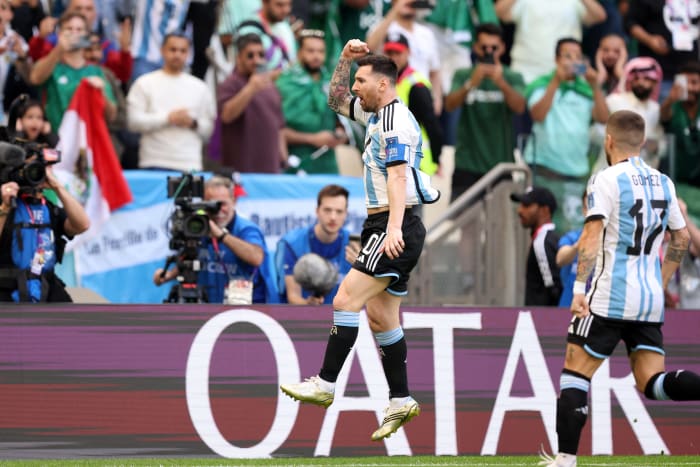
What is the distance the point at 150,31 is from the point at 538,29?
4.41m

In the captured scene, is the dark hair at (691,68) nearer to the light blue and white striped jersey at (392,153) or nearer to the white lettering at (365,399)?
the white lettering at (365,399)

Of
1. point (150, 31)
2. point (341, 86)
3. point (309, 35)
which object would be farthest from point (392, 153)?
point (150, 31)

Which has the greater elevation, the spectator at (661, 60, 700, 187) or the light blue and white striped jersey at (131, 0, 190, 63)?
the light blue and white striped jersey at (131, 0, 190, 63)

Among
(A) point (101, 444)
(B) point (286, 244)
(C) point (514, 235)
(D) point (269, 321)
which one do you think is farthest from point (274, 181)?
(A) point (101, 444)

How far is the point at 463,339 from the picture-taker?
1030cm

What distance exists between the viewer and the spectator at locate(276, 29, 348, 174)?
46.7 feet

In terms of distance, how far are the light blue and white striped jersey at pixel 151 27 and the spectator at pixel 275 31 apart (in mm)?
768

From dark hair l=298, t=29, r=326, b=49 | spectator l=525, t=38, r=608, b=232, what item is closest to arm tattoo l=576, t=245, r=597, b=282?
spectator l=525, t=38, r=608, b=232

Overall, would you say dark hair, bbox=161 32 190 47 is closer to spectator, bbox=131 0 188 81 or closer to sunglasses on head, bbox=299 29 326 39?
spectator, bbox=131 0 188 81

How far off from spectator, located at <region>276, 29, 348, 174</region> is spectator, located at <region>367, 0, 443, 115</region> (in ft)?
2.14

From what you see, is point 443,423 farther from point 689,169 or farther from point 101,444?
point 689,169

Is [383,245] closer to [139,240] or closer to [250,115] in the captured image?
[139,240]

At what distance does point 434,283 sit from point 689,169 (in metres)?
3.31

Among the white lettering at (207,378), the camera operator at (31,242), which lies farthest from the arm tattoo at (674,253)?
the camera operator at (31,242)
